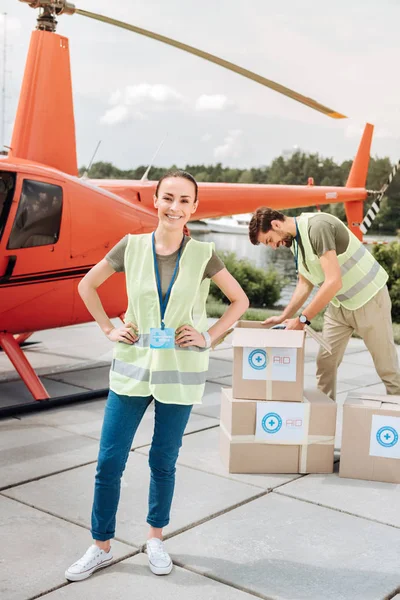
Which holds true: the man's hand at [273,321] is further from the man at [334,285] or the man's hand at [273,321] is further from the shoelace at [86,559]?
the shoelace at [86,559]

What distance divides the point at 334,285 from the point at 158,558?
1.83 metres

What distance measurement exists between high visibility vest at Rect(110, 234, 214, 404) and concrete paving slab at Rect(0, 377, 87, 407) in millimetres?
2919

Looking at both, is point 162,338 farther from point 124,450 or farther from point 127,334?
point 124,450

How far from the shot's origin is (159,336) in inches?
98.3

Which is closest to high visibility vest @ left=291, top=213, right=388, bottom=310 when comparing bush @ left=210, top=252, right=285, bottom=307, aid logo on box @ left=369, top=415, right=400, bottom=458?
aid logo on box @ left=369, top=415, right=400, bottom=458

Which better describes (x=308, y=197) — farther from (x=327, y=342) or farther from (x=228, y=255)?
(x=228, y=255)

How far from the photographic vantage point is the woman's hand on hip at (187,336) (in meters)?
2.55

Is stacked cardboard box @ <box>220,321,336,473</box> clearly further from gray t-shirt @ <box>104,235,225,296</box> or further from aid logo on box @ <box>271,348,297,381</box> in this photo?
gray t-shirt @ <box>104,235,225,296</box>

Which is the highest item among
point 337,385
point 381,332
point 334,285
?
point 334,285

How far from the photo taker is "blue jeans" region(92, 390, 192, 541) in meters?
2.60

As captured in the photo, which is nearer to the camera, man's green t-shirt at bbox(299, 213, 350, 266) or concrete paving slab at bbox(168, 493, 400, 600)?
concrete paving slab at bbox(168, 493, 400, 600)

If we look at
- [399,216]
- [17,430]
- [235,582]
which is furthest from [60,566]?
[399,216]

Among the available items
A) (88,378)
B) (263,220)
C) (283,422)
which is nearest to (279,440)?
(283,422)

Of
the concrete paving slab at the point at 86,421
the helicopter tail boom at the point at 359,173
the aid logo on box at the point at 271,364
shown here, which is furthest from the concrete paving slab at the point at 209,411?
the helicopter tail boom at the point at 359,173
